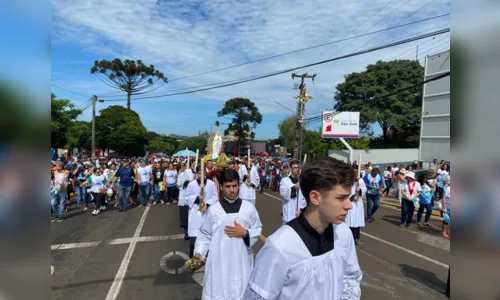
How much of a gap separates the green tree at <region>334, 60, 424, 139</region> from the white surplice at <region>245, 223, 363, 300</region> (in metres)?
36.6

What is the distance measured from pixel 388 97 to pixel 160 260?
36.7m

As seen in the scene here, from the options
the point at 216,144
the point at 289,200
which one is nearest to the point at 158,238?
the point at 289,200

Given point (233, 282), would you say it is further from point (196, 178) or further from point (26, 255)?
point (196, 178)

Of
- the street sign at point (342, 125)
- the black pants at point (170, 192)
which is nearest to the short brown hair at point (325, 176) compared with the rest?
the black pants at point (170, 192)

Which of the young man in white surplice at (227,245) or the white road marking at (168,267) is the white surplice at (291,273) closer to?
the young man in white surplice at (227,245)

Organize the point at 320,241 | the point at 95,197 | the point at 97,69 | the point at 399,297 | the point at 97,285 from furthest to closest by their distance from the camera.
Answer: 1. the point at 97,69
2. the point at 95,197
3. the point at 97,285
4. the point at 399,297
5. the point at 320,241

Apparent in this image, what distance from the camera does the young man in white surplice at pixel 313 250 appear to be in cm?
178

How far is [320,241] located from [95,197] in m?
11.3


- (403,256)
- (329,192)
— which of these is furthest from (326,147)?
(329,192)

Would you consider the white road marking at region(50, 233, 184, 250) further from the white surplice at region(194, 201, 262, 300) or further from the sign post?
the sign post

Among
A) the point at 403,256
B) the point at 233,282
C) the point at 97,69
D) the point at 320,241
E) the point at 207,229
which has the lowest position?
the point at 403,256

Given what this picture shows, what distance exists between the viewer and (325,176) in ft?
6.38

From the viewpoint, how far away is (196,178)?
297 inches

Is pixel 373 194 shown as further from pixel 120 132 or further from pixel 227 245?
pixel 120 132
